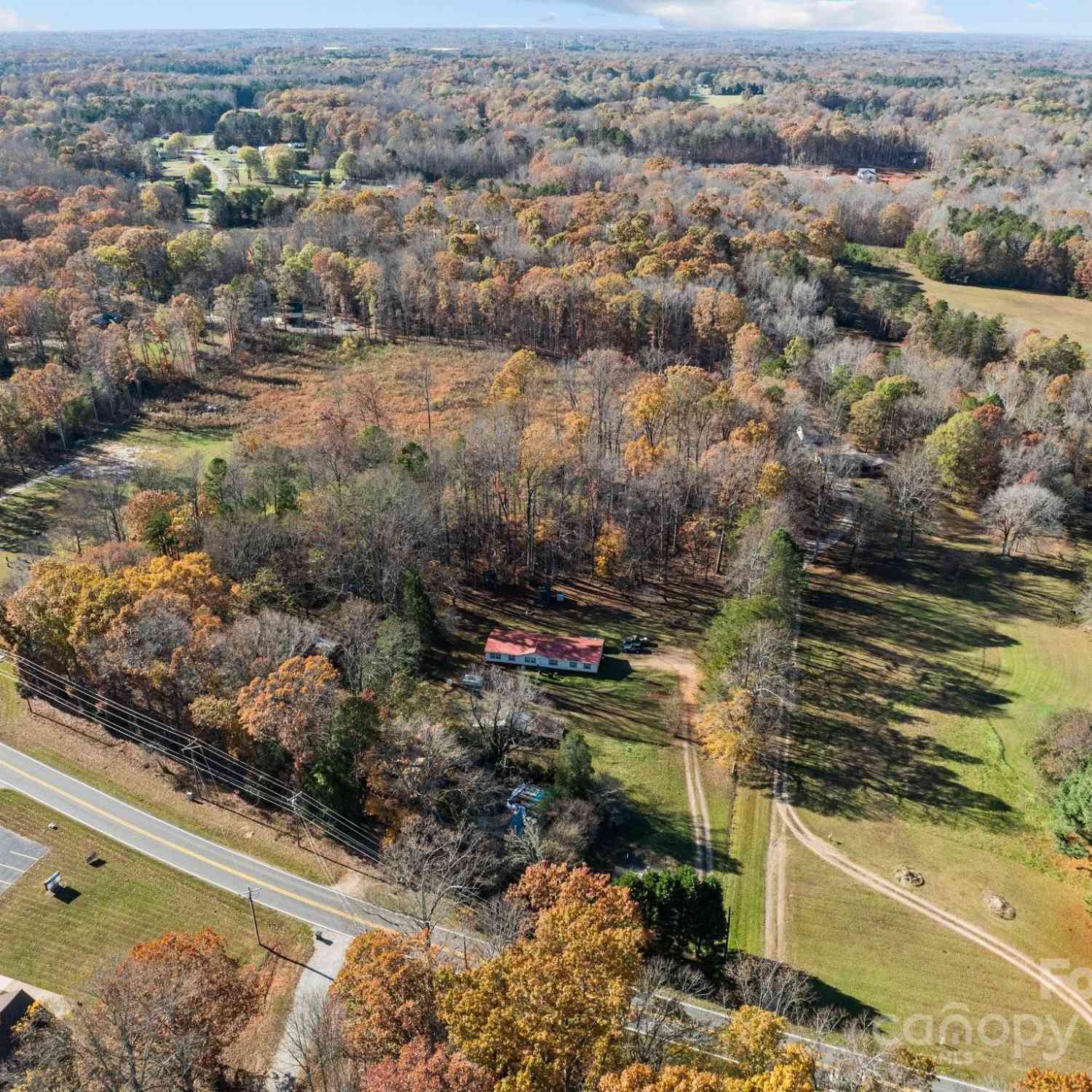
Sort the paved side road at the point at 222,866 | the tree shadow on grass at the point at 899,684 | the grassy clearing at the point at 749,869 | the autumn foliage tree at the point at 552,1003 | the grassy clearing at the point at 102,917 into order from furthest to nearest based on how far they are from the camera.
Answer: the tree shadow on grass at the point at 899,684 → the grassy clearing at the point at 749,869 → the paved side road at the point at 222,866 → the grassy clearing at the point at 102,917 → the autumn foliage tree at the point at 552,1003

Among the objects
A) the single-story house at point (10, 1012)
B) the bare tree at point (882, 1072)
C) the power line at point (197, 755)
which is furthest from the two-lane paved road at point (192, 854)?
the bare tree at point (882, 1072)

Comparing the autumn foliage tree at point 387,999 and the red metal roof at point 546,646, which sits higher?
the autumn foliage tree at point 387,999

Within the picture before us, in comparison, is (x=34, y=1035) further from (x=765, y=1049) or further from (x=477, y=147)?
(x=477, y=147)

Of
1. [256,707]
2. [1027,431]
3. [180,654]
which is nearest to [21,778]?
[180,654]

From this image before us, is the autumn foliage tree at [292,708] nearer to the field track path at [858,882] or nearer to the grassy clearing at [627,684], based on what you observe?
the grassy clearing at [627,684]

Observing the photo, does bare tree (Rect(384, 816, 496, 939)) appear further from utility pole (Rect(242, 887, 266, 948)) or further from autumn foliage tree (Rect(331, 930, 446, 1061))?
utility pole (Rect(242, 887, 266, 948))

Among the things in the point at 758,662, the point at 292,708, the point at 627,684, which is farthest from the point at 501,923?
the point at 627,684

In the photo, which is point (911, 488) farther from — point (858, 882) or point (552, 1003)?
point (552, 1003)

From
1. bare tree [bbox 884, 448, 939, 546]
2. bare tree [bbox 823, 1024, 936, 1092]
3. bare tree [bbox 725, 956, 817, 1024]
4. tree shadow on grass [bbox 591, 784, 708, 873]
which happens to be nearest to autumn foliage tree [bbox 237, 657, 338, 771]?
tree shadow on grass [bbox 591, 784, 708, 873]
